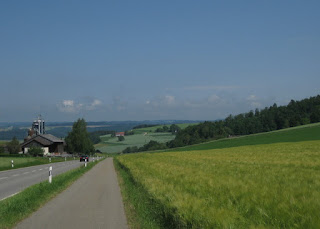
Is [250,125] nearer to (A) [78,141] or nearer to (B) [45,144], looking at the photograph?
(A) [78,141]

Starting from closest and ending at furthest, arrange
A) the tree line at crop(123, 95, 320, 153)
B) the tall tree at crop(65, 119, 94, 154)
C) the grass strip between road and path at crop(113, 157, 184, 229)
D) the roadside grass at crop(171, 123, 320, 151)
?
1. the grass strip between road and path at crop(113, 157, 184, 229)
2. the roadside grass at crop(171, 123, 320, 151)
3. the tall tree at crop(65, 119, 94, 154)
4. the tree line at crop(123, 95, 320, 153)

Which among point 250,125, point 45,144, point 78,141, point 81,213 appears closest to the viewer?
point 81,213

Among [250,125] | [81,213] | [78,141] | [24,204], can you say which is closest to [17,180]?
[24,204]

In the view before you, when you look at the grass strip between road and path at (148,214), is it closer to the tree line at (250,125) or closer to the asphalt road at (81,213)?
the asphalt road at (81,213)

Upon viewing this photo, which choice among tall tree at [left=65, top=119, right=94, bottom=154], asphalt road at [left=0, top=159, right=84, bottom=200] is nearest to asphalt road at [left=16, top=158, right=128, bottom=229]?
asphalt road at [left=0, top=159, right=84, bottom=200]

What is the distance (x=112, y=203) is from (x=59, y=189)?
202 inches

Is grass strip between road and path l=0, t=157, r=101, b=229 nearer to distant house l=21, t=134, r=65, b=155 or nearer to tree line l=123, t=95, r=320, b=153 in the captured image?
distant house l=21, t=134, r=65, b=155

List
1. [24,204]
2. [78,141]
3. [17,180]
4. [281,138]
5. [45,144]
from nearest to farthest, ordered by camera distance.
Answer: [24,204] < [17,180] < [281,138] < [78,141] < [45,144]

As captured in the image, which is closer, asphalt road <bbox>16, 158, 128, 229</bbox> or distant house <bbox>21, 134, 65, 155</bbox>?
asphalt road <bbox>16, 158, 128, 229</bbox>

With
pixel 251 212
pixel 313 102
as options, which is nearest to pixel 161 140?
pixel 313 102

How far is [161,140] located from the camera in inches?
6211

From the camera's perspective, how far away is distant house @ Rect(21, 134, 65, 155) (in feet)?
357

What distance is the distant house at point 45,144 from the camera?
4284 inches

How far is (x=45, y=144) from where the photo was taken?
110m
